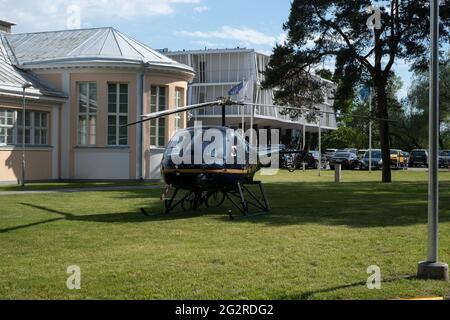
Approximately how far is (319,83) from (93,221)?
21.0m

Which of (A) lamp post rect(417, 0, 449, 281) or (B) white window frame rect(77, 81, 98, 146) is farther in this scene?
(B) white window frame rect(77, 81, 98, 146)

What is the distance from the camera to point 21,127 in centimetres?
2517

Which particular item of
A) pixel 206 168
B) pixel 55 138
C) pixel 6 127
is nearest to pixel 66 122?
pixel 55 138

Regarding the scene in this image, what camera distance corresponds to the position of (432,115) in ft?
24.1

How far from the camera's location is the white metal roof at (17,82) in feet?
79.7

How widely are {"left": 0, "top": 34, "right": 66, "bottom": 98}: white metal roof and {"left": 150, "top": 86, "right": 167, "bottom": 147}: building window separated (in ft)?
13.6

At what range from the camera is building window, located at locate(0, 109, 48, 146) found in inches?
961

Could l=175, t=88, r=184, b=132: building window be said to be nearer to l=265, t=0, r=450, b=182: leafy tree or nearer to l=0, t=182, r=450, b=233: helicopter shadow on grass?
l=265, t=0, r=450, b=182: leafy tree

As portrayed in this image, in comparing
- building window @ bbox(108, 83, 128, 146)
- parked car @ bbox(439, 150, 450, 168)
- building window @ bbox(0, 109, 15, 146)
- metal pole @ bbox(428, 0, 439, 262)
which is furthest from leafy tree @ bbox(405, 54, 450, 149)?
metal pole @ bbox(428, 0, 439, 262)

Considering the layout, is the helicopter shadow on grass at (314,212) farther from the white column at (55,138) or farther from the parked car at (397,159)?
the parked car at (397,159)

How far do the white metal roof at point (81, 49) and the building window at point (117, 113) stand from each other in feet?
4.52

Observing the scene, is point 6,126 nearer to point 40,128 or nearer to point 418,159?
point 40,128

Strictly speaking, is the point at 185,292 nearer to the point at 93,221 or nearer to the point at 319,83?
the point at 93,221
